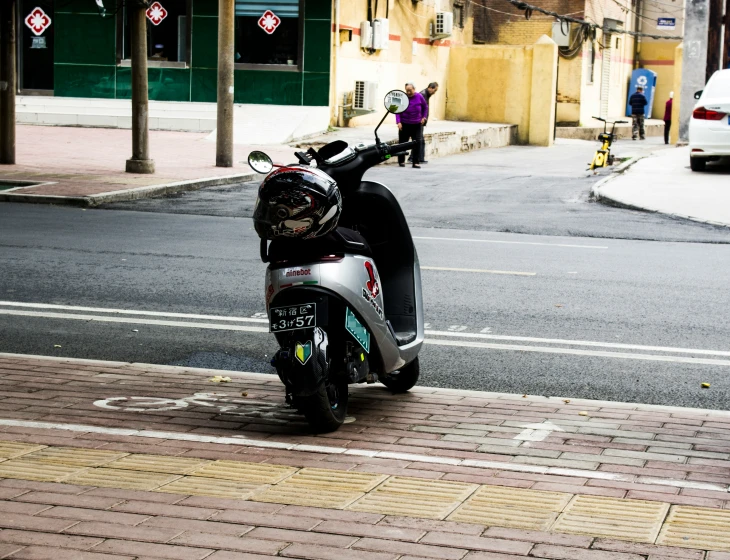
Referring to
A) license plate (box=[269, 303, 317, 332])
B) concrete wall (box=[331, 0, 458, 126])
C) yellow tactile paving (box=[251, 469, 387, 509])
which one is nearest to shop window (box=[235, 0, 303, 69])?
concrete wall (box=[331, 0, 458, 126])

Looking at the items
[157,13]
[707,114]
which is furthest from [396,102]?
[157,13]

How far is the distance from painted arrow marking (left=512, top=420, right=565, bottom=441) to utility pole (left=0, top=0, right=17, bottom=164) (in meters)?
16.1

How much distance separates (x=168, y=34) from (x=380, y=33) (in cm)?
577

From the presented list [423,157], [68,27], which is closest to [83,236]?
[423,157]

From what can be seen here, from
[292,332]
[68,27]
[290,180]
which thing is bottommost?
[292,332]

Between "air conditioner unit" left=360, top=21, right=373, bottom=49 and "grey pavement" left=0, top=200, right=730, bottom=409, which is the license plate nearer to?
"grey pavement" left=0, top=200, right=730, bottom=409

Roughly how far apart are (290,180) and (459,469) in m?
1.55

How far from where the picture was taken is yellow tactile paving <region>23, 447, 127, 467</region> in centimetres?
485

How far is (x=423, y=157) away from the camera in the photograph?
25.2 metres

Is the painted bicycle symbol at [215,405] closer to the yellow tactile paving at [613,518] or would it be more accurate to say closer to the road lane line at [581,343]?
the yellow tactile paving at [613,518]

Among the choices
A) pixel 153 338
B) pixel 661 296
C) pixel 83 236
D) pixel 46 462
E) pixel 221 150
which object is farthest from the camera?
pixel 221 150

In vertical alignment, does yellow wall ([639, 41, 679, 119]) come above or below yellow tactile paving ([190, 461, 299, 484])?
above

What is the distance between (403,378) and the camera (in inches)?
251

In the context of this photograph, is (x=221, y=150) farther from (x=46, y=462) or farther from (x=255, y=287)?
(x=46, y=462)
